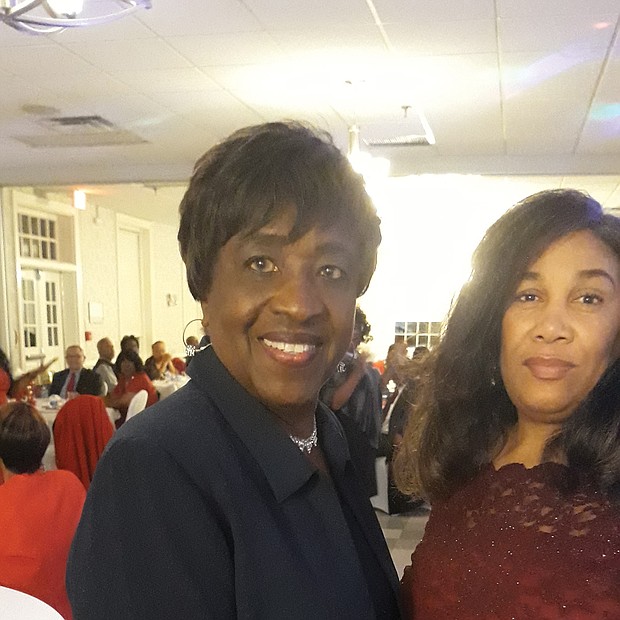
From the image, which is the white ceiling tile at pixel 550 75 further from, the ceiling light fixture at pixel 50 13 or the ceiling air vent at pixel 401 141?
the ceiling light fixture at pixel 50 13

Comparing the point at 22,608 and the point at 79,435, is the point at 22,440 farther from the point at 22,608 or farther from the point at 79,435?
the point at 79,435

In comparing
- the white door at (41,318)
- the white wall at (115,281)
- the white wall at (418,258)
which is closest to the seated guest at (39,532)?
the white wall at (115,281)

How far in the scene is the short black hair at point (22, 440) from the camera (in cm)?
260

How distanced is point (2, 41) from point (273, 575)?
11.5 ft

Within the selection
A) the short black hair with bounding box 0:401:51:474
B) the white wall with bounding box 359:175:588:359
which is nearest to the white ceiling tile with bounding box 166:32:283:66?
the short black hair with bounding box 0:401:51:474

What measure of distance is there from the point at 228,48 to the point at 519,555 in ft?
10.6

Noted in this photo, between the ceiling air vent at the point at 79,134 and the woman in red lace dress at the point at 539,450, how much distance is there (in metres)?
4.42

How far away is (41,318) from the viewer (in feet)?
26.5

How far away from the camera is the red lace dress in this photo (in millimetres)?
950

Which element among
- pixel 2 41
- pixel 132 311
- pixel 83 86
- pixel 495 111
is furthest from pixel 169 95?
pixel 132 311

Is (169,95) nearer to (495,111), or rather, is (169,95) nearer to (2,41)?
(2,41)

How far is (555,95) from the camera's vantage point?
171 inches

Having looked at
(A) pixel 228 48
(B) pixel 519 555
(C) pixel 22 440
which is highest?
(A) pixel 228 48

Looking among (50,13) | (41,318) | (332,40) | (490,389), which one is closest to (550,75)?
(332,40)
